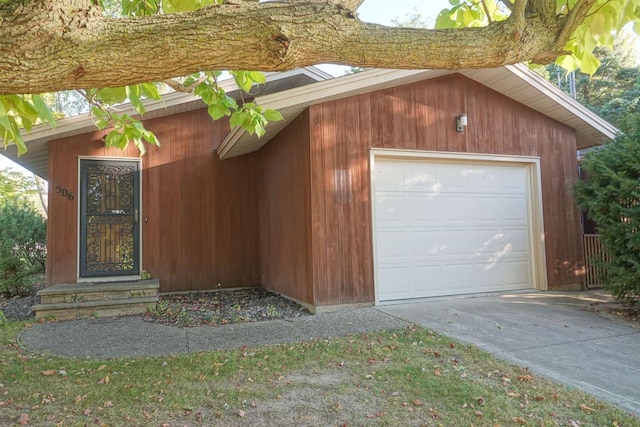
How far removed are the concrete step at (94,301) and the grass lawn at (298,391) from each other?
1899 millimetres

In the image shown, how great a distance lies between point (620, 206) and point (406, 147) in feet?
9.78

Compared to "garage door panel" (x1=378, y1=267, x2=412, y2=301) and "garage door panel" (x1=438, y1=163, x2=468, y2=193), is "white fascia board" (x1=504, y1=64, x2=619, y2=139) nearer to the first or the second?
"garage door panel" (x1=438, y1=163, x2=468, y2=193)

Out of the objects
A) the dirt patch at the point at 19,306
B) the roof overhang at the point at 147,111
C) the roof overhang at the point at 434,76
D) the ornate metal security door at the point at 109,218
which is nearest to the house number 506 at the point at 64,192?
the ornate metal security door at the point at 109,218

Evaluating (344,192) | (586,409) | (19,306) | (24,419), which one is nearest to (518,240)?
(344,192)

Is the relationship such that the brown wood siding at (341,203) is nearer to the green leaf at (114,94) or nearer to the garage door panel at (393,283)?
the garage door panel at (393,283)

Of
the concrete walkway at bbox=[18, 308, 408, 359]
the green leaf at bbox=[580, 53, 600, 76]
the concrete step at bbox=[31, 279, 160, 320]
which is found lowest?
the concrete walkway at bbox=[18, 308, 408, 359]

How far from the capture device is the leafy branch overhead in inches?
59.8

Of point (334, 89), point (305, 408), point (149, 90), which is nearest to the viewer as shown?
point (305, 408)

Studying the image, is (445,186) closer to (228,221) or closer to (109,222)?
(228,221)

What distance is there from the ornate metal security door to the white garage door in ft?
14.8

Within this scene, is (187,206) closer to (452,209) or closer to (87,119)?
(87,119)

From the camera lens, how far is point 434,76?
656 centimetres

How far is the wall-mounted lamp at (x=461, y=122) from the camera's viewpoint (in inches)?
261

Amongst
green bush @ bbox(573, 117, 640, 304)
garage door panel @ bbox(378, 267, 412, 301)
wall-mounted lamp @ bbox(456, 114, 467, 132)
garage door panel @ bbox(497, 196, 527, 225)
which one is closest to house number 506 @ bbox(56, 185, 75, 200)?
garage door panel @ bbox(378, 267, 412, 301)
